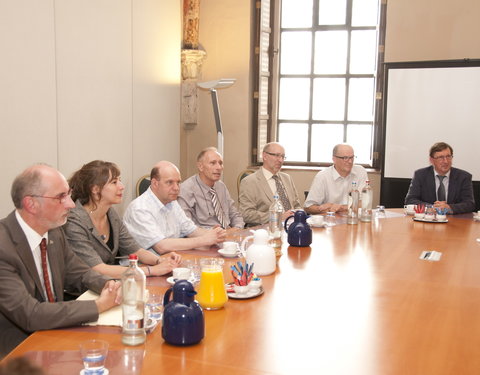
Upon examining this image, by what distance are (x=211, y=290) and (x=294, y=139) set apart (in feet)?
16.6

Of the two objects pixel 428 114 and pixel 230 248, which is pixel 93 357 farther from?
pixel 428 114

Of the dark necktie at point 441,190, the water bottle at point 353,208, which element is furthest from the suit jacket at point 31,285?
the dark necktie at point 441,190

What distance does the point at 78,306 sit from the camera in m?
1.79

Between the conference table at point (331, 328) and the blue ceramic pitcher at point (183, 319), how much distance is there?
3 cm

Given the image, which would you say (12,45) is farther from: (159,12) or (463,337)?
(463,337)

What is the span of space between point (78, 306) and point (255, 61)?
5150 mm

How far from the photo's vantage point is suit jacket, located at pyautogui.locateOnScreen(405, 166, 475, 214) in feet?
16.0

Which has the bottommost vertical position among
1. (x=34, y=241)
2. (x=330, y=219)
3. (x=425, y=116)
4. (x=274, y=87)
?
(x=330, y=219)

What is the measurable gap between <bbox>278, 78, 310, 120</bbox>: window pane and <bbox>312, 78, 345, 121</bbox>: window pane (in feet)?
0.37

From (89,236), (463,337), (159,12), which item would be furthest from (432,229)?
(159,12)

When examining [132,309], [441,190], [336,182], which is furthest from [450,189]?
[132,309]

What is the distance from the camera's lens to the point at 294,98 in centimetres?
676

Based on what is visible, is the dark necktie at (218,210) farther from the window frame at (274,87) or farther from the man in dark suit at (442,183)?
the window frame at (274,87)

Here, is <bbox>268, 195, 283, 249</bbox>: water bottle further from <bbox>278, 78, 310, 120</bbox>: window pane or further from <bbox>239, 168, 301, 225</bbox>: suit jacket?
<bbox>278, 78, 310, 120</bbox>: window pane
